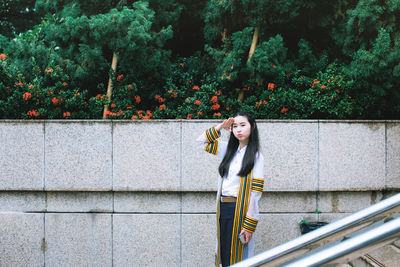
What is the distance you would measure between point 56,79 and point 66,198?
6.08 feet

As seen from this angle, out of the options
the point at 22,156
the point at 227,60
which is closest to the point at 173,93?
the point at 227,60

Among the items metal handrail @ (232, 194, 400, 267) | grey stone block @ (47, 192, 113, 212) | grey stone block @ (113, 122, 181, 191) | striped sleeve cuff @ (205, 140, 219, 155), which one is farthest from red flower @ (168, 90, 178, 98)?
metal handrail @ (232, 194, 400, 267)

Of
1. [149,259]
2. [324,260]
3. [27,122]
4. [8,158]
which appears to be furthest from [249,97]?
[324,260]

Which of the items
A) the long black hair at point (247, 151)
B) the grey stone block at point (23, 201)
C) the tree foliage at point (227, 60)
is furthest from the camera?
the tree foliage at point (227, 60)

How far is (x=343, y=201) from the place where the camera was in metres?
4.67

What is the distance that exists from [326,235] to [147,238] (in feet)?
10.9

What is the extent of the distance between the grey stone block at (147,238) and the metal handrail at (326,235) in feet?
10.0

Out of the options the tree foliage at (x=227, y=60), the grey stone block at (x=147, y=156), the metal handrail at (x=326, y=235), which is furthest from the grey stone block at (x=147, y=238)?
the metal handrail at (x=326, y=235)

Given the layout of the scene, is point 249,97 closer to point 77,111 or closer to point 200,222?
point 200,222

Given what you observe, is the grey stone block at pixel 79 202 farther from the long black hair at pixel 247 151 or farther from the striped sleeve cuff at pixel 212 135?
the long black hair at pixel 247 151

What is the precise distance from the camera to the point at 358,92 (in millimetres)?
4965

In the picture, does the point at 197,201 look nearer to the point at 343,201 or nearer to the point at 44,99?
the point at 343,201

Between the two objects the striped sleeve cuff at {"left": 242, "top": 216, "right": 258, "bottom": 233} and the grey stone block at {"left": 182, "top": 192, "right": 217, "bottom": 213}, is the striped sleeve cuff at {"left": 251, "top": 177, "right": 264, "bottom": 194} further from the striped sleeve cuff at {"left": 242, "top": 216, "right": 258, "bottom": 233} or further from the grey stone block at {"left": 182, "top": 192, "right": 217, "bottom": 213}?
the grey stone block at {"left": 182, "top": 192, "right": 217, "bottom": 213}

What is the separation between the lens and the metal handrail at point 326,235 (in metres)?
1.62
